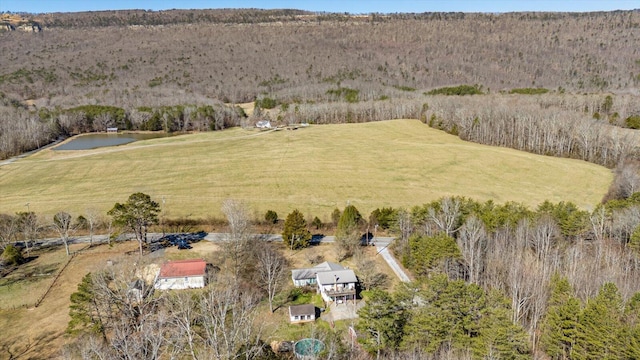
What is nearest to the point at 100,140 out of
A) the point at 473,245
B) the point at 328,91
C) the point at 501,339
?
the point at 328,91

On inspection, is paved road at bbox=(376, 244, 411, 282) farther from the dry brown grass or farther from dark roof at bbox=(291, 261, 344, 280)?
the dry brown grass

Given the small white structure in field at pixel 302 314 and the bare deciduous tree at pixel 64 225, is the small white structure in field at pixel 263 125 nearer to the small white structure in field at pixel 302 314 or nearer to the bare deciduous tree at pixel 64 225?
the bare deciduous tree at pixel 64 225

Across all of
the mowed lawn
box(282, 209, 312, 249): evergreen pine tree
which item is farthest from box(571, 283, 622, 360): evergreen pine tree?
the mowed lawn

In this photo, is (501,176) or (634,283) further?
(501,176)

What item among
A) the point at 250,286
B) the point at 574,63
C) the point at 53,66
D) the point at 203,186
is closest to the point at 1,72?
the point at 53,66

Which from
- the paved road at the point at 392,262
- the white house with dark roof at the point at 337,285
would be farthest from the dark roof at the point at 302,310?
the paved road at the point at 392,262

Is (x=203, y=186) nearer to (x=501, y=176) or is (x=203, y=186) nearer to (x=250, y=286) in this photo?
(x=250, y=286)

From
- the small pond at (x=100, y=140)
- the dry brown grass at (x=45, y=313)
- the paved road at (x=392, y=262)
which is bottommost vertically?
the paved road at (x=392, y=262)

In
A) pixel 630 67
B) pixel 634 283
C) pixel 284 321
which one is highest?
pixel 630 67
